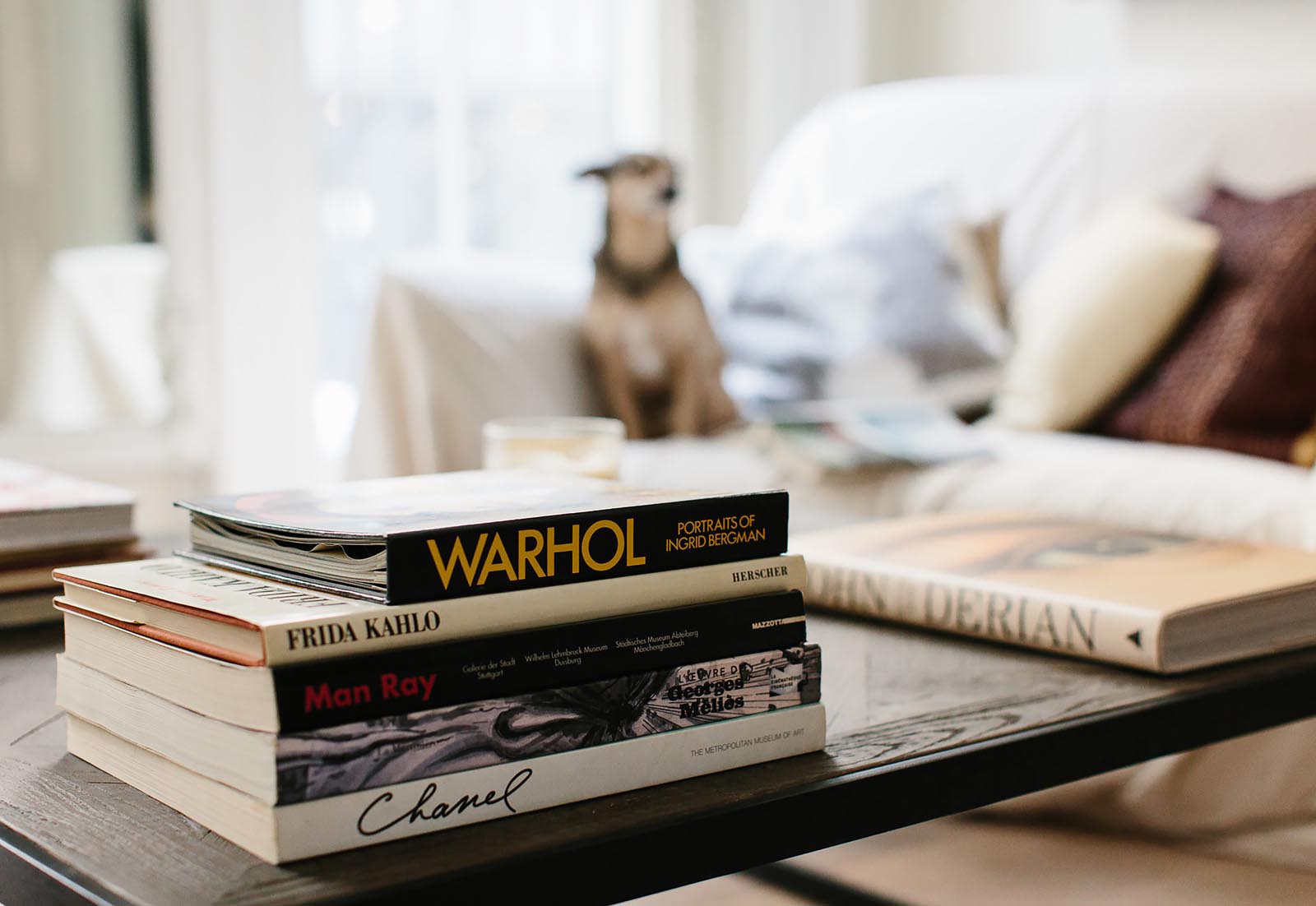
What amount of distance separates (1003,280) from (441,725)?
1.94 metres

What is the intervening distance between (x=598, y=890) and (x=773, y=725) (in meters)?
0.13

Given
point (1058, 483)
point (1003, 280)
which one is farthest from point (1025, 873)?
point (1003, 280)

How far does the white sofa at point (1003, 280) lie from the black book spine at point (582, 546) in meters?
0.70

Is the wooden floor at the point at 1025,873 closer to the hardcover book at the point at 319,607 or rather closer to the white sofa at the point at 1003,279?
the white sofa at the point at 1003,279

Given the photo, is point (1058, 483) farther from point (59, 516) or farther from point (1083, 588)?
point (59, 516)

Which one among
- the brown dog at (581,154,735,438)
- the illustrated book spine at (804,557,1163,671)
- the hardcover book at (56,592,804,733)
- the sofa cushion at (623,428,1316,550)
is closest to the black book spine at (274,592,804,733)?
the hardcover book at (56,592,804,733)

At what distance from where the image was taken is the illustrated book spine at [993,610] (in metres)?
0.74

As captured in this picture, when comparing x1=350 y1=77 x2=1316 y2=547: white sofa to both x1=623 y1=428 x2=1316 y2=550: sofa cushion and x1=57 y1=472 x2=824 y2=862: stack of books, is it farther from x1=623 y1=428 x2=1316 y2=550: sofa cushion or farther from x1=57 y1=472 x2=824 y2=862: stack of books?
x1=57 y1=472 x2=824 y2=862: stack of books

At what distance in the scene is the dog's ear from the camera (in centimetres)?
190

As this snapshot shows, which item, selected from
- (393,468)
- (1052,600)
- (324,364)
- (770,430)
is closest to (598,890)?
(1052,600)

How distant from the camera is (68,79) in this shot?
7.91 ft

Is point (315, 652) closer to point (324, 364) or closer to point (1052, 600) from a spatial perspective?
point (1052, 600)

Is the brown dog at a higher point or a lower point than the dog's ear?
lower

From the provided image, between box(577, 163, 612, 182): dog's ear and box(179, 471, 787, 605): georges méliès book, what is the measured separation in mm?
1318
